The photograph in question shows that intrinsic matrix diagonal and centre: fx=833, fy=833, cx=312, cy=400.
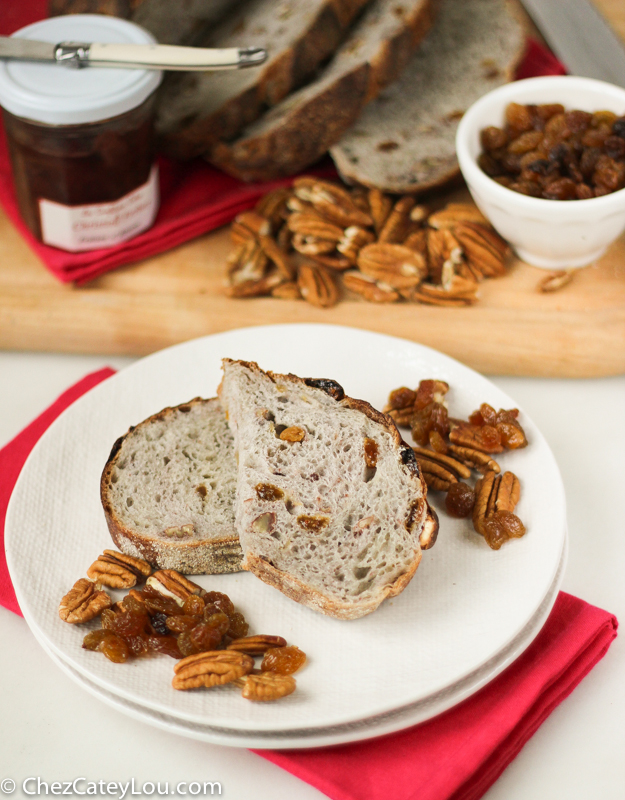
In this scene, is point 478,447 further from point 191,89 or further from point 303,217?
point 191,89

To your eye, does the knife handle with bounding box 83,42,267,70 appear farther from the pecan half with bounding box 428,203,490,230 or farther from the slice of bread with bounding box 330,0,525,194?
the pecan half with bounding box 428,203,490,230

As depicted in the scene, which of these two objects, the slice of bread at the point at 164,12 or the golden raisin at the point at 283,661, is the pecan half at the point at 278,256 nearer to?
the slice of bread at the point at 164,12

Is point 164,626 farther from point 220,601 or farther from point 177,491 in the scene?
point 177,491

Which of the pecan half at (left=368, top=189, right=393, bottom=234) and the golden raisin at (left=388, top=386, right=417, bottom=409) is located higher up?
the pecan half at (left=368, top=189, right=393, bottom=234)

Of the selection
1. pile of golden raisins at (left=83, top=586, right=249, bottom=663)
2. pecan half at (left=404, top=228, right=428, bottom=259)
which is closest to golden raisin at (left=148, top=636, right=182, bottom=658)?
pile of golden raisins at (left=83, top=586, right=249, bottom=663)

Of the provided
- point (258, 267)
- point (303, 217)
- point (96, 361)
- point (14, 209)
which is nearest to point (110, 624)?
point (96, 361)

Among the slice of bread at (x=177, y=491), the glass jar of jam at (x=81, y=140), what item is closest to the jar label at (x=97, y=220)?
the glass jar of jam at (x=81, y=140)

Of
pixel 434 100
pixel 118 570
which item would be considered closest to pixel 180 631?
pixel 118 570
